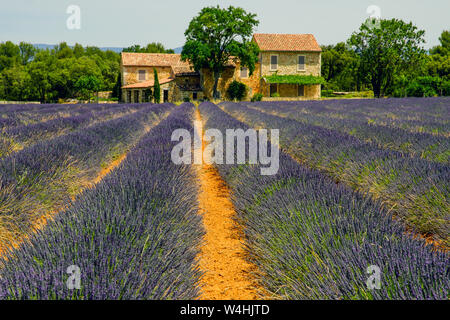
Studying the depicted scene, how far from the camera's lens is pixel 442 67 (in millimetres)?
34562

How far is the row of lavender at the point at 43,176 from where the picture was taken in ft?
9.71

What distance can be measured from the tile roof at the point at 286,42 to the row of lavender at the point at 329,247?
33080mm

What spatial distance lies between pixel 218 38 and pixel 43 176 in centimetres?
3012

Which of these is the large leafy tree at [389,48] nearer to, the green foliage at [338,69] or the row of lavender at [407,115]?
the green foliage at [338,69]

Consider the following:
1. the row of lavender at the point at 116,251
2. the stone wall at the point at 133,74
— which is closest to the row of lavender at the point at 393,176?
the row of lavender at the point at 116,251

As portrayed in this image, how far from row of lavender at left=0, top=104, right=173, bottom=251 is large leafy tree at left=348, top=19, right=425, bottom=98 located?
3587 cm

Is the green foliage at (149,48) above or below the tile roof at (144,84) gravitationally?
above

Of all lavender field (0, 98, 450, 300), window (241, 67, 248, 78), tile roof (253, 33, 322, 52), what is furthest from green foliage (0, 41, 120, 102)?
lavender field (0, 98, 450, 300)

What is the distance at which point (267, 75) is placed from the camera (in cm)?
3428

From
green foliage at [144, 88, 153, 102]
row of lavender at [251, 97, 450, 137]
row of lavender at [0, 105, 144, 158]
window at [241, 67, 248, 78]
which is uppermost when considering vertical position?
window at [241, 67, 248, 78]

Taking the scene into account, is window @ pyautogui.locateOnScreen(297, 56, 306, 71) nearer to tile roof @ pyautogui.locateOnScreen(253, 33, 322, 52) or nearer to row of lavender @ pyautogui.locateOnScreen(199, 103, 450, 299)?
tile roof @ pyautogui.locateOnScreen(253, 33, 322, 52)

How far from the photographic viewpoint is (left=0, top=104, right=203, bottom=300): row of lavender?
4.68ft

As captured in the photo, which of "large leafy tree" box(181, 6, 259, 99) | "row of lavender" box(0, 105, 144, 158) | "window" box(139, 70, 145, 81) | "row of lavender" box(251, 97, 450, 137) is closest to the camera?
"row of lavender" box(0, 105, 144, 158)
